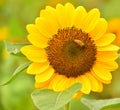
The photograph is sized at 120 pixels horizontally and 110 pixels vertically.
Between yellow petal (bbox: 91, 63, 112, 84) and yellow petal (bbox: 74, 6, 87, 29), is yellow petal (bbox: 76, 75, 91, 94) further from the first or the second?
yellow petal (bbox: 74, 6, 87, 29)

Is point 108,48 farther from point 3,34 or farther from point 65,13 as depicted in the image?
point 3,34

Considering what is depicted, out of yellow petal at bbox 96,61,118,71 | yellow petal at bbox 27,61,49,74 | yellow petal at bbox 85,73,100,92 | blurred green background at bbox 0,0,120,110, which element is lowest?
blurred green background at bbox 0,0,120,110

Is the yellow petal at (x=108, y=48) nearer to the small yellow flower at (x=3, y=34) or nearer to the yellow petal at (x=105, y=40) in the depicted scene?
the yellow petal at (x=105, y=40)

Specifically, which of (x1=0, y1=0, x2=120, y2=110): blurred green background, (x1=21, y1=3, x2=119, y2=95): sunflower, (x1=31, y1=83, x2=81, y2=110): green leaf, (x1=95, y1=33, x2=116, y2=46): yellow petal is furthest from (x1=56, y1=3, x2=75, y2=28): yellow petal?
(x1=0, y1=0, x2=120, y2=110): blurred green background

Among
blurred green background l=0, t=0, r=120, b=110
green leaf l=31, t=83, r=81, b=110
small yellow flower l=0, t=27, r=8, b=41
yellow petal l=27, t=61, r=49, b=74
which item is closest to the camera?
green leaf l=31, t=83, r=81, b=110

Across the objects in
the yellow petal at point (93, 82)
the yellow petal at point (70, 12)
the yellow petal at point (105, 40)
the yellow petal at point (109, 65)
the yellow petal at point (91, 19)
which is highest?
the yellow petal at point (70, 12)

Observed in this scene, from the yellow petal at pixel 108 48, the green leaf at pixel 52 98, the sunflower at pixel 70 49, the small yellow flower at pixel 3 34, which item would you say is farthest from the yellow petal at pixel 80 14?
the small yellow flower at pixel 3 34

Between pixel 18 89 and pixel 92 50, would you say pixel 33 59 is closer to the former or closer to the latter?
pixel 92 50
